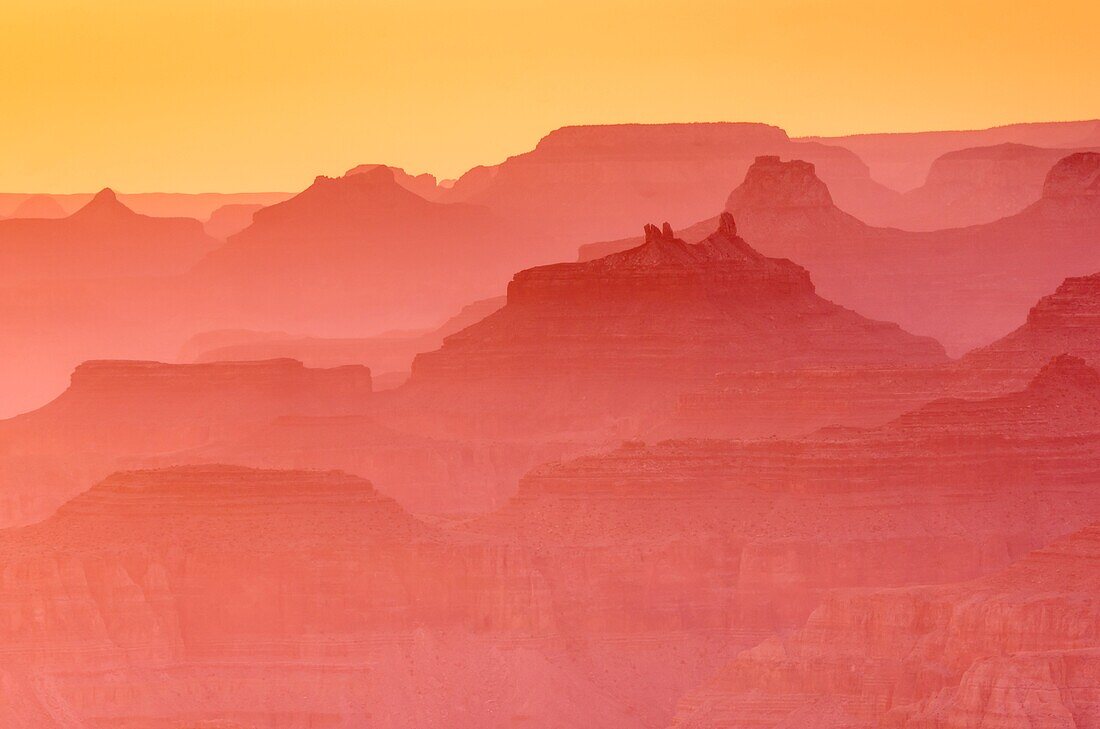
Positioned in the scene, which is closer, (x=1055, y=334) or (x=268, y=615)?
(x=268, y=615)

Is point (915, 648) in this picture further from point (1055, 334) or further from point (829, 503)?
point (1055, 334)

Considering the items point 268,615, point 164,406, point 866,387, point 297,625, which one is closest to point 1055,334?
point 866,387

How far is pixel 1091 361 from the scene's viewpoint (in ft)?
491

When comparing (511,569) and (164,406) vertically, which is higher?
(164,406)

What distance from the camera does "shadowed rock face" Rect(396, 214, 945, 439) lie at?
173 metres

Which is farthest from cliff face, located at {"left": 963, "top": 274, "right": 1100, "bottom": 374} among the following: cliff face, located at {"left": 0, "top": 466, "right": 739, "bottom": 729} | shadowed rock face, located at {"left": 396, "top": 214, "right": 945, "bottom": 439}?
cliff face, located at {"left": 0, "top": 466, "right": 739, "bottom": 729}

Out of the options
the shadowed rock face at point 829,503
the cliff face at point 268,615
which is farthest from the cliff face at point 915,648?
the shadowed rock face at point 829,503

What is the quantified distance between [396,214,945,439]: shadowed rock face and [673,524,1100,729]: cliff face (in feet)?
200

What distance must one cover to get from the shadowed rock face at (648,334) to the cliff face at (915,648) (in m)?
61.0

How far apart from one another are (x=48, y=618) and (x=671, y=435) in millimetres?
33940

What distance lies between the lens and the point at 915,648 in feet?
341

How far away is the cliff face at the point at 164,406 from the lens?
577ft

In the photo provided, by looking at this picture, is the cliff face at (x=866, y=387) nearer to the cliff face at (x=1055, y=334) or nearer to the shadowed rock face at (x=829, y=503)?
the cliff face at (x=1055, y=334)

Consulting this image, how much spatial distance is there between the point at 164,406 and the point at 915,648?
264ft
